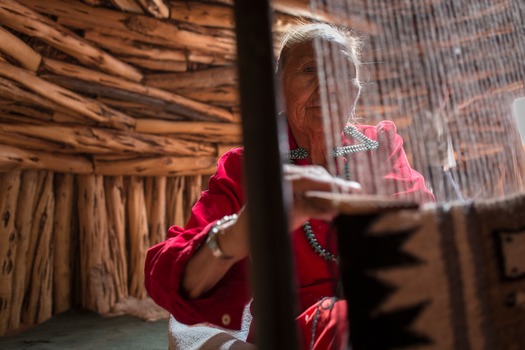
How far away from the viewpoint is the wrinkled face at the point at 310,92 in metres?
1.19

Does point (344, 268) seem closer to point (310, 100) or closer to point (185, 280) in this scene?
point (185, 280)

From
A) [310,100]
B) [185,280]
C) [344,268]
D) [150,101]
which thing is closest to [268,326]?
[344,268]

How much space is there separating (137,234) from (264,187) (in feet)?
9.71

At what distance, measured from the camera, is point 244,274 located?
3.09 ft

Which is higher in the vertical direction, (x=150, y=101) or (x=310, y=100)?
(x=150, y=101)

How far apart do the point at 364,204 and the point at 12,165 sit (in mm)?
2518

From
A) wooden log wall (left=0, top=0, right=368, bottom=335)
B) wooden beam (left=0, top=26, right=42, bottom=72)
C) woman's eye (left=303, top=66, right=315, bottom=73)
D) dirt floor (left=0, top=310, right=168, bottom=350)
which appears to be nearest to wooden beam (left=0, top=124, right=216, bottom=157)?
wooden log wall (left=0, top=0, right=368, bottom=335)

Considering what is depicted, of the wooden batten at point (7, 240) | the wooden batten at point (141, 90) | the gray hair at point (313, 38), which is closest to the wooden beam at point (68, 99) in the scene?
the wooden batten at point (141, 90)

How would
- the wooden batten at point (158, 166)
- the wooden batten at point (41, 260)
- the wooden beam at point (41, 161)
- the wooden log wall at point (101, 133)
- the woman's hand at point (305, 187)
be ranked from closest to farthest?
the woman's hand at point (305, 187)
the wooden beam at point (41, 161)
the wooden log wall at point (101, 133)
the wooden batten at point (41, 260)
the wooden batten at point (158, 166)

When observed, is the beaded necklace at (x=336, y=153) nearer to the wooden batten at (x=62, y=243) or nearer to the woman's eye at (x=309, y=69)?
the woman's eye at (x=309, y=69)

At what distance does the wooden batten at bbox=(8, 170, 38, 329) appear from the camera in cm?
266

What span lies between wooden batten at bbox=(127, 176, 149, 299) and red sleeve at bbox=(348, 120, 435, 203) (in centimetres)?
232

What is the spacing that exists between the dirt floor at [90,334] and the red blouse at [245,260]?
160 centimetres

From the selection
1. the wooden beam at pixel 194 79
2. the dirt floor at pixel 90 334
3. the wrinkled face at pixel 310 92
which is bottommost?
the dirt floor at pixel 90 334
